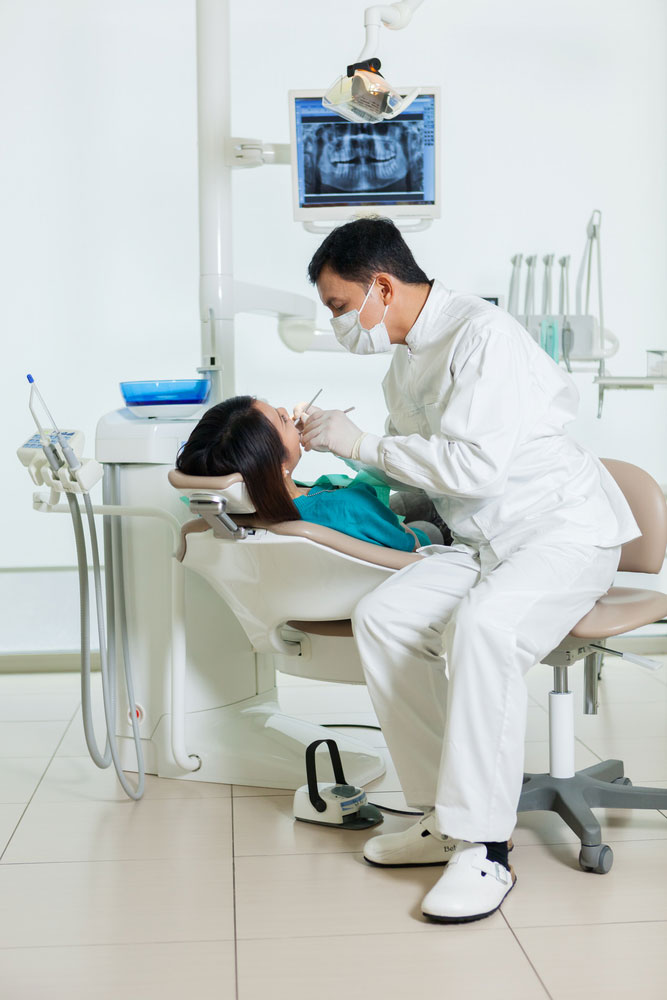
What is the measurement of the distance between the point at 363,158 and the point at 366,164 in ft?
0.06

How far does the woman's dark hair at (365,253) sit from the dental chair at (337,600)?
48cm

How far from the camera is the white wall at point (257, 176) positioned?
338cm

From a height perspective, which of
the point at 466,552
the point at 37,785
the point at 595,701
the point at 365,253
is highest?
the point at 365,253

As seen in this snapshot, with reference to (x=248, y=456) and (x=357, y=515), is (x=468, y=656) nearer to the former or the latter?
(x=357, y=515)

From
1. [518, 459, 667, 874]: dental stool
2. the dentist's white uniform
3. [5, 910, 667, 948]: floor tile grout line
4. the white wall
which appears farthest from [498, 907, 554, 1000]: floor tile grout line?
the white wall

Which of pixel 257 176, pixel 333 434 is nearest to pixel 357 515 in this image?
pixel 333 434

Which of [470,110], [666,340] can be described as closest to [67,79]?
[470,110]

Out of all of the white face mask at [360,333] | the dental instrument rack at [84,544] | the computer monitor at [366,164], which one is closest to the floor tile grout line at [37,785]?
the dental instrument rack at [84,544]

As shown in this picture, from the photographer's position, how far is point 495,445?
5.84 ft

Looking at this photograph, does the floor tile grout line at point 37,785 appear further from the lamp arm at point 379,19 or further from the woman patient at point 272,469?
the lamp arm at point 379,19

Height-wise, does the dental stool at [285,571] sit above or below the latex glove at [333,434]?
below

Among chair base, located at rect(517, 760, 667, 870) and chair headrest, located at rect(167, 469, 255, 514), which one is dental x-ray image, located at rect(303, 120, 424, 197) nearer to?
chair headrest, located at rect(167, 469, 255, 514)

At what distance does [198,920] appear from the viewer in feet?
5.37

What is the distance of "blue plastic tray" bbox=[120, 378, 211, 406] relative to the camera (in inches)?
90.5
